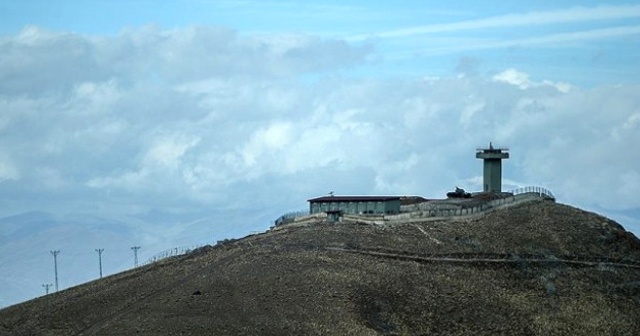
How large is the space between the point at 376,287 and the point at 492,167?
4933 centimetres

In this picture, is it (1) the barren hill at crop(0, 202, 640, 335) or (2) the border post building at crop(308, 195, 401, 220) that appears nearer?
(1) the barren hill at crop(0, 202, 640, 335)

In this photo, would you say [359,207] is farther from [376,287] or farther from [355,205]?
[376,287]

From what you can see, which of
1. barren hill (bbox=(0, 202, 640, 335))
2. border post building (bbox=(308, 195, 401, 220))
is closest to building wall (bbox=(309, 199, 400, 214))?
border post building (bbox=(308, 195, 401, 220))

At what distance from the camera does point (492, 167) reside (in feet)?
479

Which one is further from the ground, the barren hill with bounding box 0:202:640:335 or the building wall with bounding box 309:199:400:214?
the building wall with bounding box 309:199:400:214

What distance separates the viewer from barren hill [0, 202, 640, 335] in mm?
94312

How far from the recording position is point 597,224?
125562 mm

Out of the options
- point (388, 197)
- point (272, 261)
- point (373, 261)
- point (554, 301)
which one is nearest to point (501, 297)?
point (554, 301)

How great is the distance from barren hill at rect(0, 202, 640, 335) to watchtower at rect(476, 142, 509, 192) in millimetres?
22936

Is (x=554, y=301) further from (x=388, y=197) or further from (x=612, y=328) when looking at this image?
(x=388, y=197)

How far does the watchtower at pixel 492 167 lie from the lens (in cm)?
14525

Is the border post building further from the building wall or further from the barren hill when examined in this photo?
the barren hill

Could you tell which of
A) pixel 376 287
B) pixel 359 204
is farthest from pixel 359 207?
pixel 376 287

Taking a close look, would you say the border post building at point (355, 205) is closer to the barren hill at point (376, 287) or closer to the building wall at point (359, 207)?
the building wall at point (359, 207)
